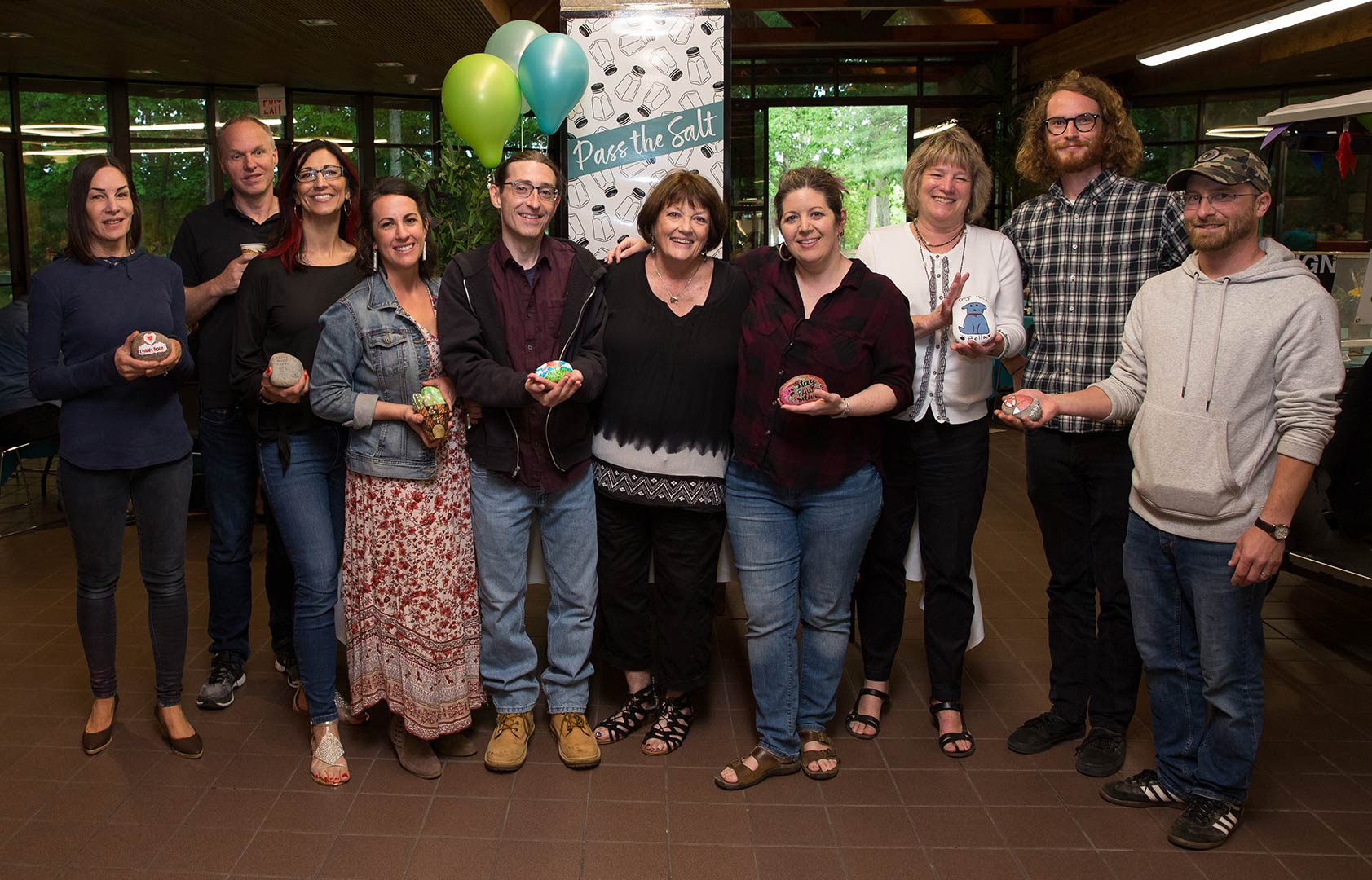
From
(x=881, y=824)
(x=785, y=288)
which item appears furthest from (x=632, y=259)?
(x=881, y=824)

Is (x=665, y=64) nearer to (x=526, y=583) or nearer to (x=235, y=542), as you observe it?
(x=526, y=583)

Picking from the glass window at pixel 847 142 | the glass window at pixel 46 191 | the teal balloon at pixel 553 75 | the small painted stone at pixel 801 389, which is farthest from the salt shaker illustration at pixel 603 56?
the glass window at pixel 847 142

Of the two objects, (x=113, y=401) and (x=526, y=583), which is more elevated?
(x=113, y=401)

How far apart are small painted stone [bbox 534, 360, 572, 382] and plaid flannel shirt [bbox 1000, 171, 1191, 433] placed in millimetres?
1401

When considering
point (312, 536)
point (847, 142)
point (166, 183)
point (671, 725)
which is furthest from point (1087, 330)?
point (166, 183)

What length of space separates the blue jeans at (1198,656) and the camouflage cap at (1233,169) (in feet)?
2.92

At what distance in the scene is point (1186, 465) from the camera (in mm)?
2777

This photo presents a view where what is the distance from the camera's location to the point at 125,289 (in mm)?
3236

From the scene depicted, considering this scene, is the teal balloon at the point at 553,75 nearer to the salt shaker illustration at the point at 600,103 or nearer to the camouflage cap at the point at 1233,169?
the salt shaker illustration at the point at 600,103

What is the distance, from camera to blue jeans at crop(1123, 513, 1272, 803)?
281cm

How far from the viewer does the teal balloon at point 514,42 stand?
461 centimetres

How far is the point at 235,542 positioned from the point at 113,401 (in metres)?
0.69

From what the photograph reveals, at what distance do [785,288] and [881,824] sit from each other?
1.50 meters

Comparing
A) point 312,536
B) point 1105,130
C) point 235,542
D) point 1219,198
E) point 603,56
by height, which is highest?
point 603,56
